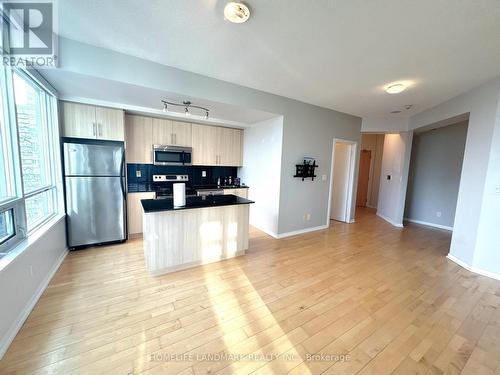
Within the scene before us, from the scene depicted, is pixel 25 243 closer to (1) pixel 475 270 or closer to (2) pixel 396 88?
(2) pixel 396 88

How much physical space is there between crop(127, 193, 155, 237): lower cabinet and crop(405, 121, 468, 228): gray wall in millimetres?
6649

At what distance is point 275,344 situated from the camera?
1613 mm

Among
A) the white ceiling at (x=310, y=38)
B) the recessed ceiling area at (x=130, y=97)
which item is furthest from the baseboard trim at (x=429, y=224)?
the recessed ceiling area at (x=130, y=97)

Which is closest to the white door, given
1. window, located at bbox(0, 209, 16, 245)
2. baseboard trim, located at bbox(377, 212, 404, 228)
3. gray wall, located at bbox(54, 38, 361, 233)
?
gray wall, located at bbox(54, 38, 361, 233)

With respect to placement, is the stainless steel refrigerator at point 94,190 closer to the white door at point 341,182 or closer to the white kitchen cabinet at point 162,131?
the white kitchen cabinet at point 162,131

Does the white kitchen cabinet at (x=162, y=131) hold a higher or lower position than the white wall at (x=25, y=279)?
higher

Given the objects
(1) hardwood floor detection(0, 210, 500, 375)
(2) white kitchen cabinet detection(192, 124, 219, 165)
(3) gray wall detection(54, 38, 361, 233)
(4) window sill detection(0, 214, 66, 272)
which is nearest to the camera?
(1) hardwood floor detection(0, 210, 500, 375)

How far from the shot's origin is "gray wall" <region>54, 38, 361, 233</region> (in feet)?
7.17

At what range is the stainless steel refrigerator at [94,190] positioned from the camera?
2957 millimetres

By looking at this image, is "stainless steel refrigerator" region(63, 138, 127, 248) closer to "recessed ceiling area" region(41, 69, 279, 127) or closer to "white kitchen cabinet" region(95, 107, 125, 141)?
"white kitchen cabinet" region(95, 107, 125, 141)

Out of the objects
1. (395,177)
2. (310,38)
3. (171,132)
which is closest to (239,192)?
(171,132)

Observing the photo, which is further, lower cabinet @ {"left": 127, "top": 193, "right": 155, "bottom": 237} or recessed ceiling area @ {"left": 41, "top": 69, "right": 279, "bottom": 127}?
lower cabinet @ {"left": 127, "top": 193, "right": 155, "bottom": 237}

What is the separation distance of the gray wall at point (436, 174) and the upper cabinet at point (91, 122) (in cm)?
699

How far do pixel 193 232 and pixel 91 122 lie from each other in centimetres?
237
